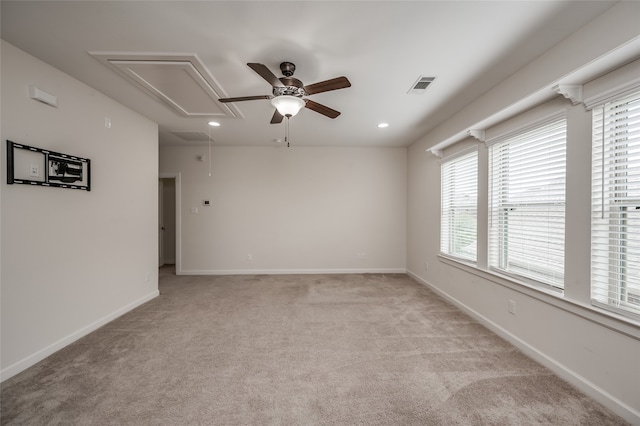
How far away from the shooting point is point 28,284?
2.05 metres

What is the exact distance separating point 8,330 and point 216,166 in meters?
3.68

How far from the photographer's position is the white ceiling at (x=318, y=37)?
1581 millimetres

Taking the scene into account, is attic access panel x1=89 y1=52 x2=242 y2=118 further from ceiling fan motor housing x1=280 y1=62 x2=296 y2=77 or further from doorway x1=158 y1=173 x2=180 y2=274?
doorway x1=158 y1=173 x2=180 y2=274

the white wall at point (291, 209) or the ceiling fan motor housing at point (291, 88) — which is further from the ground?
the ceiling fan motor housing at point (291, 88)

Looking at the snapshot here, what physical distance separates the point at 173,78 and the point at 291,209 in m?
3.13

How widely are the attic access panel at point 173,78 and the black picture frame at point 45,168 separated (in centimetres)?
100

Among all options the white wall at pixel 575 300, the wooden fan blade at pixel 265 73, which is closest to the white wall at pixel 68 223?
the wooden fan blade at pixel 265 73

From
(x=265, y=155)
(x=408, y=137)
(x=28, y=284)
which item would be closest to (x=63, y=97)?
(x=28, y=284)

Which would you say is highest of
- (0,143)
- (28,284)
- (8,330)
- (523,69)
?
(523,69)

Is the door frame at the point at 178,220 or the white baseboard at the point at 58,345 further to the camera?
the door frame at the point at 178,220

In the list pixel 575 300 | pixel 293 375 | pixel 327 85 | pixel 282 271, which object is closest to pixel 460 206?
pixel 575 300

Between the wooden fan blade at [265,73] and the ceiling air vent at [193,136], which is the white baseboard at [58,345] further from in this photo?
the wooden fan blade at [265,73]

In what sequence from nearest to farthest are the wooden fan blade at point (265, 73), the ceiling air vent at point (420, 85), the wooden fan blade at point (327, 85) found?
the wooden fan blade at point (265, 73) < the wooden fan blade at point (327, 85) < the ceiling air vent at point (420, 85)

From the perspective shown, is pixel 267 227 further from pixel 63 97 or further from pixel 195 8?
pixel 195 8
